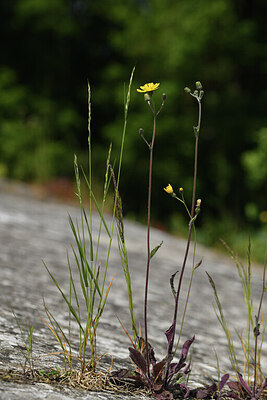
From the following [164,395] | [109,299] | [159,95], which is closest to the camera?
[164,395]

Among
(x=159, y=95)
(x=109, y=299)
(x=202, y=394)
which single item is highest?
(x=159, y=95)

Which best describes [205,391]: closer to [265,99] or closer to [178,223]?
[178,223]

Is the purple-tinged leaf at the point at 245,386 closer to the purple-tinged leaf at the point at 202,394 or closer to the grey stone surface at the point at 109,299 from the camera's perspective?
the purple-tinged leaf at the point at 202,394

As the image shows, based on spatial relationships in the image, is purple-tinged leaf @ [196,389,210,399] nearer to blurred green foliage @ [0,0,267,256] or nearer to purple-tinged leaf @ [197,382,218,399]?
purple-tinged leaf @ [197,382,218,399]

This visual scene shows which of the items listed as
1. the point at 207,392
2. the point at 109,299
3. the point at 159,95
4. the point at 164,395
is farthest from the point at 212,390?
the point at 159,95

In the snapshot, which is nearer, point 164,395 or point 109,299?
point 164,395

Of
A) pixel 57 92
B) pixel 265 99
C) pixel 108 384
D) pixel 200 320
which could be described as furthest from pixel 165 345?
pixel 57 92

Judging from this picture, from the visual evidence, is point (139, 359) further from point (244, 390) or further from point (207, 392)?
point (244, 390)
